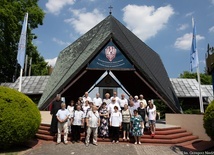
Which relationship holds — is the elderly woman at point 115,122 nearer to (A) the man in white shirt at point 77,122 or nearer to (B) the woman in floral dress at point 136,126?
(B) the woman in floral dress at point 136,126

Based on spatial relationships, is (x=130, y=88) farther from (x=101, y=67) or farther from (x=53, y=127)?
(x=53, y=127)

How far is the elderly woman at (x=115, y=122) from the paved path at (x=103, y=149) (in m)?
0.43

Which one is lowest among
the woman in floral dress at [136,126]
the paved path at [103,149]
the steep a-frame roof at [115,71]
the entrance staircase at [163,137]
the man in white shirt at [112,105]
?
the paved path at [103,149]

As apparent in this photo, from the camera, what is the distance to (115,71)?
56.7 ft

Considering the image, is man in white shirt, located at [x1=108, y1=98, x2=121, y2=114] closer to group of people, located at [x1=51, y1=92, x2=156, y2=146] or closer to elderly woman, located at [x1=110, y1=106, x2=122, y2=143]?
group of people, located at [x1=51, y1=92, x2=156, y2=146]

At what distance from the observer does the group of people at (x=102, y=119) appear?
9016 millimetres

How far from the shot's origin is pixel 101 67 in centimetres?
1265

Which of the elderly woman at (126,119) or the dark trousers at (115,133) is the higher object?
the elderly woman at (126,119)

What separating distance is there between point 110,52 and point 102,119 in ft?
15.2

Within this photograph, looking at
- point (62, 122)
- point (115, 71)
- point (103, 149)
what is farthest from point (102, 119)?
point (115, 71)

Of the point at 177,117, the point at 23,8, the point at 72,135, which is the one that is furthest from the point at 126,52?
the point at 23,8

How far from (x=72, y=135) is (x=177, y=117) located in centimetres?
604

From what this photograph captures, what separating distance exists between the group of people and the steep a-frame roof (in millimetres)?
2506

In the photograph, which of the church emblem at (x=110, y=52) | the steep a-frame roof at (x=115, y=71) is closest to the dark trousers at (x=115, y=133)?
the steep a-frame roof at (x=115, y=71)
